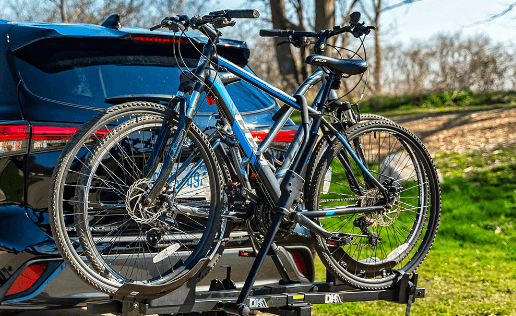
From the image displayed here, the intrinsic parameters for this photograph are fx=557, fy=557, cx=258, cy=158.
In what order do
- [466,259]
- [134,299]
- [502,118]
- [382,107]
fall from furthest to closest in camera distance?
[382,107]
[502,118]
[466,259]
[134,299]

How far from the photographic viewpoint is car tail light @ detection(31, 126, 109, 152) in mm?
2738

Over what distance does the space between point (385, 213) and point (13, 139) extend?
7.13 ft

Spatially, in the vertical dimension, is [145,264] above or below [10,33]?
Result: below

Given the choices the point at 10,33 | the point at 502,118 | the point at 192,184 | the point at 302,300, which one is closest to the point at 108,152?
the point at 192,184

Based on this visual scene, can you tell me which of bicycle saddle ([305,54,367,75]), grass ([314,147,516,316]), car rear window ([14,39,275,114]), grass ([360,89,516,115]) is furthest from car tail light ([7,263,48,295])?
grass ([360,89,516,115])

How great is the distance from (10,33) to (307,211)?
6.30 ft

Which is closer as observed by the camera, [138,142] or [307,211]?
[138,142]

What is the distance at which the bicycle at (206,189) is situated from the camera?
99.8 inches

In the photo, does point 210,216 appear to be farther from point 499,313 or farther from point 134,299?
point 499,313

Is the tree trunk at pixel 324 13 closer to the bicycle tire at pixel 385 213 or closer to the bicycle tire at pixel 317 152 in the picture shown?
the bicycle tire at pixel 385 213

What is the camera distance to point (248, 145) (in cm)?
294

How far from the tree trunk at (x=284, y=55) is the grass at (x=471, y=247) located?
5.00 meters

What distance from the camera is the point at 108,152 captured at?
8.78 ft

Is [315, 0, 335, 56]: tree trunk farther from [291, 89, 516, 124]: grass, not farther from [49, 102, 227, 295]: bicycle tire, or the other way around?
[49, 102, 227, 295]: bicycle tire
